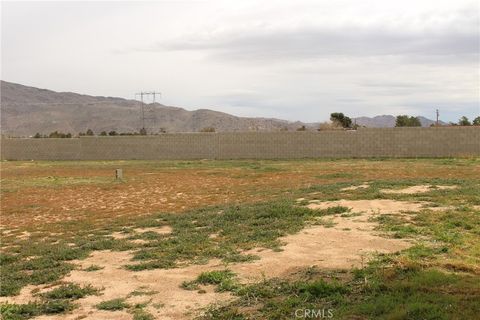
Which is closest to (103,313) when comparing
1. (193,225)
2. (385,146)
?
(193,225)

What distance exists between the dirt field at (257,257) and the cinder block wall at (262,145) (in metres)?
18.0

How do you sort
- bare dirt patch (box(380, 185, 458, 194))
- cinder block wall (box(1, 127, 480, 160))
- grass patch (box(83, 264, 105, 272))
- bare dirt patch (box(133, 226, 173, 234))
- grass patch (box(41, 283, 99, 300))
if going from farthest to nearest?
cinder block wall (box(1, 127, 480, 160))
bare dirt patch (box(380, 185, 458, 194))
bare dirt patch (box(133, 226, 173, 234))
grass patch (box(83, 264, 105, 272))
grass patch (box(41, 283, 99, 300))

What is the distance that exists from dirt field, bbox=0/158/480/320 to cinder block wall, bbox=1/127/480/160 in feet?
58.9

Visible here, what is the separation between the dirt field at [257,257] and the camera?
5504 mm

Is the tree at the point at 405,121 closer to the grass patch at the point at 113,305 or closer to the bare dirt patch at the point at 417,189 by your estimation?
the bare dirt patch at the point at 417,189

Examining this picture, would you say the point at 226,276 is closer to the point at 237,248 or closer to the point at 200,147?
the point at 237,248

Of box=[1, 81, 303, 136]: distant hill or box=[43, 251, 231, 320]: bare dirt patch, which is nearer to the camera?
box=[43, 251, 231, 320]: bare dirt patch

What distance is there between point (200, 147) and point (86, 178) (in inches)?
553

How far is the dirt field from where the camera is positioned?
5504mm

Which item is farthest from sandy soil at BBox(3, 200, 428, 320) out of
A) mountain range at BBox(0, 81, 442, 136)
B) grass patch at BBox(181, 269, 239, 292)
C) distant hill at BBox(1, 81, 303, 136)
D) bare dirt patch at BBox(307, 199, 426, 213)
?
distant hill at BBox(1, 81, 303, 136)

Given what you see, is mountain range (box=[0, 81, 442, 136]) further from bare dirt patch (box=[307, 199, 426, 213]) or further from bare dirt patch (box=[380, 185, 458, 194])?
bare dirt patch (box=[307, 199, 426, 213])

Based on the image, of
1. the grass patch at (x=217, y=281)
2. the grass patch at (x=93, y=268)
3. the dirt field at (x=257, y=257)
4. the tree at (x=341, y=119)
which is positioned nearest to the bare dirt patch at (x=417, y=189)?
the dirt field at (x=257, y=257)

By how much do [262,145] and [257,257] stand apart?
1135 inches

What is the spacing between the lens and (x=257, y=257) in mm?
7656
